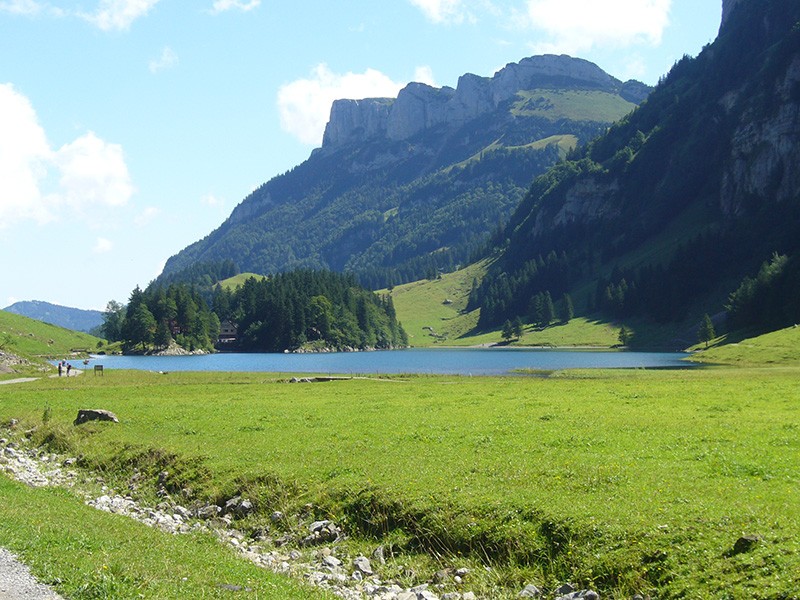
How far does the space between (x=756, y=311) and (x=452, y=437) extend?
149433 millimetres

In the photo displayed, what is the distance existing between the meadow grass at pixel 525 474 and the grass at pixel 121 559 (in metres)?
4.25

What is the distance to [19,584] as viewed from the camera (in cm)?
1428

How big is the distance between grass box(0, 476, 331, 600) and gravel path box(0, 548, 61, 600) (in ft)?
0.68

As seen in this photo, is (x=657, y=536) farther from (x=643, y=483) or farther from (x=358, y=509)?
(x=358, y=509)

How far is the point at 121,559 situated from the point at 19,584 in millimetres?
2508

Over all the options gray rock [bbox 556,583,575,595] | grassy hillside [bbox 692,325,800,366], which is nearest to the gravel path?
gray rock [bbox 556,583,575,595]

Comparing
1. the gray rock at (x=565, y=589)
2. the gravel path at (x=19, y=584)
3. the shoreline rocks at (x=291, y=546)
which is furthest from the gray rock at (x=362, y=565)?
the gravel path at (x=19, y=584)

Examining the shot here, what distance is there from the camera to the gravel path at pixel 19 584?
44.8ft

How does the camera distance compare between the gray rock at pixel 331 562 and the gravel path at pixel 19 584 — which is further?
the gray rock at pixel 331 562

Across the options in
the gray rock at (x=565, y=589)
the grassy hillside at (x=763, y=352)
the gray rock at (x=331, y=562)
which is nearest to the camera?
the gray rock at (x=565, y=589)

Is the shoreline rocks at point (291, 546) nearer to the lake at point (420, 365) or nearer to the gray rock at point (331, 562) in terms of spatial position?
the gray rock at point (331, 562)

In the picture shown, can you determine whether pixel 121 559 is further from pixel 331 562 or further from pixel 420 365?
pixel 420 365

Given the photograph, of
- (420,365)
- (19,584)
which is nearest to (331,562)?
(19,584)

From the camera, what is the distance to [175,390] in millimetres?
65188
